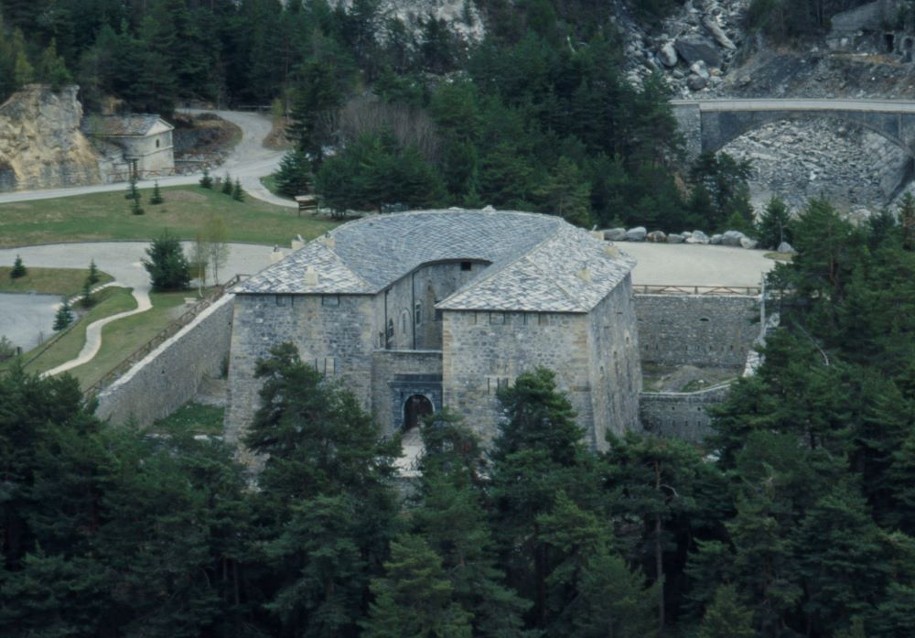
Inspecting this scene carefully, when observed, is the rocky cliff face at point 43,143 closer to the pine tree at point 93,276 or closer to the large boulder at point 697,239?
the pine tree at point 93,276

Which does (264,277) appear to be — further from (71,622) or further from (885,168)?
(885,168)

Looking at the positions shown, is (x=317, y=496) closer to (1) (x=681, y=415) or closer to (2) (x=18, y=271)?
(1) (x=681, y=415)

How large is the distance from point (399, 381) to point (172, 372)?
9958 millimetres

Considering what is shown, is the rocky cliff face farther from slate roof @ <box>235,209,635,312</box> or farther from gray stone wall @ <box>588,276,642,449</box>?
gray stone wall @ <box>588,276,642,449</box>

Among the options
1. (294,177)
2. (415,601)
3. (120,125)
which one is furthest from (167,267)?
(415,601)

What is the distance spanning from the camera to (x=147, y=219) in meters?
91.1

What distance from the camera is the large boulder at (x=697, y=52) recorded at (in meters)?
140

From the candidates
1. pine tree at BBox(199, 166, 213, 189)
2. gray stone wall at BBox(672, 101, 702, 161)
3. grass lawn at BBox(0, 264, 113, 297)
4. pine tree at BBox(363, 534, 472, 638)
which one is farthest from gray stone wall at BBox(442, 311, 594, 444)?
gray stone wall at BBox(672, 101, 702, 161)

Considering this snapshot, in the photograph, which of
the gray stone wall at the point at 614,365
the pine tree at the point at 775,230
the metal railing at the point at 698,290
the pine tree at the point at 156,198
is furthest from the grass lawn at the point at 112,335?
the pine tree at the point at 775,230

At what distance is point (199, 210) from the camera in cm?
9212

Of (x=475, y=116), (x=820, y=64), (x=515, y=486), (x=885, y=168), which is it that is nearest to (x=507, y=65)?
(x=475, y=116)

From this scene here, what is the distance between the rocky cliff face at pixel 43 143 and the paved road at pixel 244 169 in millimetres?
1023

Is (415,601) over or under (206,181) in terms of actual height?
under

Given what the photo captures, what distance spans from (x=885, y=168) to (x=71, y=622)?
75.7 meters
